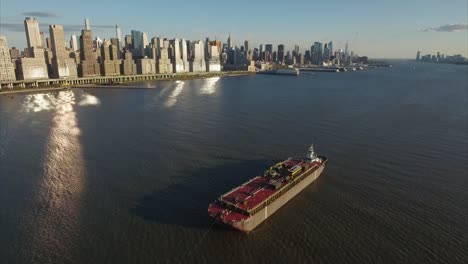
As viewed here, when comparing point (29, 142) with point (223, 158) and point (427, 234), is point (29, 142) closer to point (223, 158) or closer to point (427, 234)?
point (223, 158)

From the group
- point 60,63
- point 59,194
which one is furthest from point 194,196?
point 60,63

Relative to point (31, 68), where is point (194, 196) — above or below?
below

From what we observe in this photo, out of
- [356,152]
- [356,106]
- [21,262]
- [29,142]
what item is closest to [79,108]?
[29,142]

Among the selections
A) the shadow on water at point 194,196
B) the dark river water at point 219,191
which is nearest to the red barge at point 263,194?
the dark river water at point 219,191

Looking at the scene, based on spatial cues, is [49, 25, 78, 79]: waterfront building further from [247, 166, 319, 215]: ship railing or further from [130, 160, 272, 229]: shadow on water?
[247, 166, 319, 215]: ship railing

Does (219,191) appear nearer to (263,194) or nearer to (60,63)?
(263,194)

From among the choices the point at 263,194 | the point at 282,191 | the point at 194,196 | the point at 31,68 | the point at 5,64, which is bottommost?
the point at 194,196

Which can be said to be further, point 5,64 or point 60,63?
point 60,63
